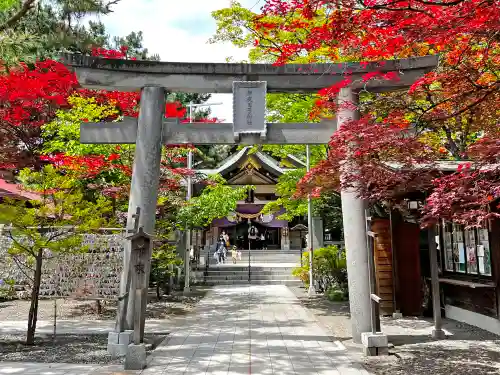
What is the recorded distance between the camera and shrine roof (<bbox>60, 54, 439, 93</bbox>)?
744 centimetres

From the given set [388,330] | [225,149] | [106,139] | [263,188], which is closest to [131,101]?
[106,139]

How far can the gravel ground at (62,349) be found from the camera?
633 centimetres

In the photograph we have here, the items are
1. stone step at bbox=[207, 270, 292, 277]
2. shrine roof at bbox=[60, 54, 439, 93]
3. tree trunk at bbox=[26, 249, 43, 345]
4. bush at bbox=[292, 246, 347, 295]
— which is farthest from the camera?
stone step at bbox=[207, 270, 292, 277]

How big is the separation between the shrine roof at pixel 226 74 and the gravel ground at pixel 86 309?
623 centimetres

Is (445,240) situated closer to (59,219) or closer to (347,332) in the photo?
(347,332)

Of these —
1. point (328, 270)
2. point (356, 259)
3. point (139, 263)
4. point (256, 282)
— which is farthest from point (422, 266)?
point (256, 282)

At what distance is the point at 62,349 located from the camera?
700cm

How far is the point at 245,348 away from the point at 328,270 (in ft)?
25.8

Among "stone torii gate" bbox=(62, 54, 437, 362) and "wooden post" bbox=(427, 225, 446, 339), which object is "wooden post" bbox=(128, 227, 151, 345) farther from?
"wooden post" bbox=(427, 225, 446, 339)

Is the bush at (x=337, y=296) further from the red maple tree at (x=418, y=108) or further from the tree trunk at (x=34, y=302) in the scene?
the tree trunk at (x=34, y=302)

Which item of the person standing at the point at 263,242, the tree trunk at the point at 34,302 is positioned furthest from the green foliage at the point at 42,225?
the person standing at the point at 263,242

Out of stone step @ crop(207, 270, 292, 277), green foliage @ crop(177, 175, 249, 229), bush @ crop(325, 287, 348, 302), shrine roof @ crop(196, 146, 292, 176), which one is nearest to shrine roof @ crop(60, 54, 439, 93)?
green foliage @ crop(177, 175, 249, 229)

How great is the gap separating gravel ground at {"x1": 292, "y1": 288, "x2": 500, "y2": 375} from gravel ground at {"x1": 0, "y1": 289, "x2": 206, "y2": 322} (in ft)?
15.0

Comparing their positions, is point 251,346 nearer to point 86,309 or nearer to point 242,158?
point 86,309
